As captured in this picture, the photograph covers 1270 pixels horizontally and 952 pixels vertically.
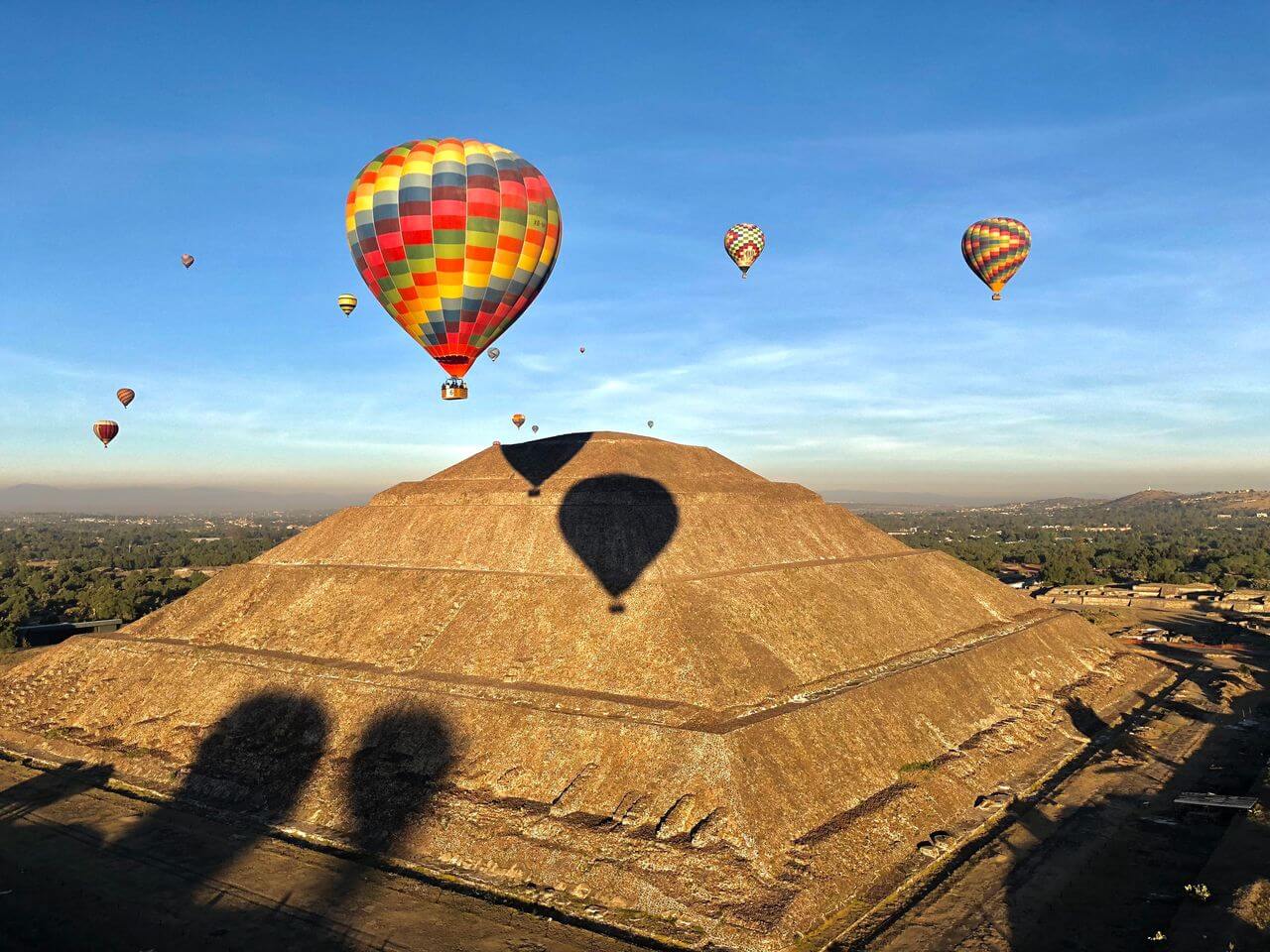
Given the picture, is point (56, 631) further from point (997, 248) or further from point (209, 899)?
point (997, 248)

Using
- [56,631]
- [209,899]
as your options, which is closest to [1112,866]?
[209,899]

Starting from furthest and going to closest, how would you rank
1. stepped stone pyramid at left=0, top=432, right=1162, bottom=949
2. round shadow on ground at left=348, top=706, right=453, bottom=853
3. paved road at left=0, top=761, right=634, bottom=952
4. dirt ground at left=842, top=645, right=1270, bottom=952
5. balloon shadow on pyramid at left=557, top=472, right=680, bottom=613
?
balloon shadow on pyramid at left=557, top=472, right=680, bottom=613, round shadow on ground at left=348, top=706, right=453, bottom=853, stepped stone pyramid at left=0, top=432, right=1162, bottom=949, paved road at left=0, top=761, right=634, bottom=952, dirt ground at left=842, top=645, right=1270, bottom=952

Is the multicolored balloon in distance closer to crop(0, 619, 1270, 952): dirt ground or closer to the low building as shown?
crop(0, 619, 1270, 952): dirt ground

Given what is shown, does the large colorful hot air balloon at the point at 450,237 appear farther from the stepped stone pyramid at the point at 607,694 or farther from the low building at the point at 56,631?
the low building at the point at 56,631

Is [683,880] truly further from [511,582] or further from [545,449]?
[545,449]

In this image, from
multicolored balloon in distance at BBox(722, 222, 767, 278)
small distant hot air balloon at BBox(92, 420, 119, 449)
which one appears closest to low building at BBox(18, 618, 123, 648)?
small distant hot air balloon at BBox(92, 420, 119, 449)

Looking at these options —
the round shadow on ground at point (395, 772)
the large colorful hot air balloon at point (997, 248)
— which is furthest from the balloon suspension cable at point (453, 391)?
the large colorful hot air balloon at point (997, 248)
